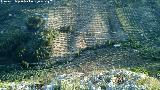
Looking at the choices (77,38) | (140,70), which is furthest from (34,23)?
(140,70)

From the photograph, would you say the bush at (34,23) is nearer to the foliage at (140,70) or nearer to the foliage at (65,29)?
the foliage at (65,29)

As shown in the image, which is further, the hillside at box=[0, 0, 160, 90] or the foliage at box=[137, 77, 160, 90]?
the hillside at box=[0, 0, 160, 90]

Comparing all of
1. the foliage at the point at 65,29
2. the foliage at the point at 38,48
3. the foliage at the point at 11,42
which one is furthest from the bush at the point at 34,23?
the foliage at the point at 65,29

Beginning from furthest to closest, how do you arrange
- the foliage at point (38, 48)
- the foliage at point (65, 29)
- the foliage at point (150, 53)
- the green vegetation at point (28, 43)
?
1. the foliage at point (65, 29)
2. the green vegetation at point (28, 43)
3. the foliage at point (38, 48)
4. the foliage at point (150, 53)

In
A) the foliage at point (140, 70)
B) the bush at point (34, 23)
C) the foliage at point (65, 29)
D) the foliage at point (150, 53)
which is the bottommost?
the foliage at point (140, 70)

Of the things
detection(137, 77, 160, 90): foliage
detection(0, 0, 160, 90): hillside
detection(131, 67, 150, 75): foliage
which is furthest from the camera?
detection(0, 0, 160, 90): hillside

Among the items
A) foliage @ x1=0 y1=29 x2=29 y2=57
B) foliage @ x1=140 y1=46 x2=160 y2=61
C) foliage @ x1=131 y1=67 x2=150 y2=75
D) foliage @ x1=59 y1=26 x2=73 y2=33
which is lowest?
foliage @ x1=131 y1=67 x2=150 y2=75

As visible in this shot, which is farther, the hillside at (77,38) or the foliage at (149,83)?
the hillside at (77,38)

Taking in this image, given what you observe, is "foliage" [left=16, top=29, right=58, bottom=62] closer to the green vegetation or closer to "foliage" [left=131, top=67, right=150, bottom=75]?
the green vegetation

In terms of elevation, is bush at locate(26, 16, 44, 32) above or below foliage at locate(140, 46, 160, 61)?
above

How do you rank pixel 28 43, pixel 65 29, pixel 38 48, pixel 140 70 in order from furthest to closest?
1. pixel 65 29
2. pixel 28 43
3. pixel 38 48
4. pixel 140 70

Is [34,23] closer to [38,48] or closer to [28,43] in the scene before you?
[28,43]

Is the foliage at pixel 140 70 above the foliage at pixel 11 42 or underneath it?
underneath

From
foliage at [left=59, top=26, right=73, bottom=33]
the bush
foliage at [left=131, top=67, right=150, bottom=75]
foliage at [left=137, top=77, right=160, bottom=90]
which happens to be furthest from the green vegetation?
foliage at [left=137, top=77, right=160, bottom=90]
